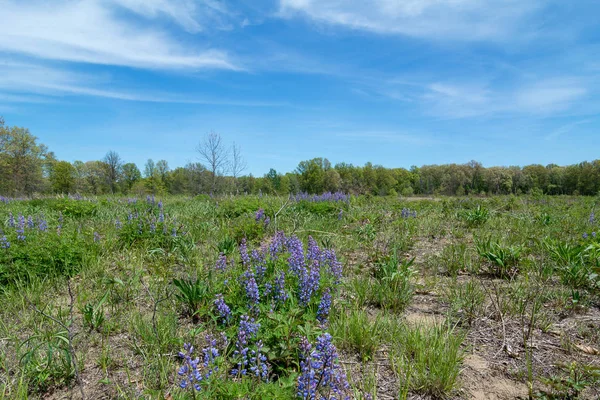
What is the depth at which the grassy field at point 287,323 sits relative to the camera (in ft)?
7.05

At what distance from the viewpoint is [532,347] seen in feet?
8.74

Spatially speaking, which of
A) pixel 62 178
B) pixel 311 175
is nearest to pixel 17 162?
pixel 62 178

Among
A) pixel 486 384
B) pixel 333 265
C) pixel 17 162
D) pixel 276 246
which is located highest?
pixel 17 162

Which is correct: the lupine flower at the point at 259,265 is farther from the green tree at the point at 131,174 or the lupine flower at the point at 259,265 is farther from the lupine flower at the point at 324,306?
the green tree at the point at 131,174

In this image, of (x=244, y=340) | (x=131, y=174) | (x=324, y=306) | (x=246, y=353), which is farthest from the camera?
(x=131, y=174)

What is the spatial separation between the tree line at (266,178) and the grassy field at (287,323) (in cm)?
1552

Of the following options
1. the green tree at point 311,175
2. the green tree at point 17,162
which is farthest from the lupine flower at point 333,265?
the green tree at point 311,175

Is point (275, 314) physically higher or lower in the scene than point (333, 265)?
lower

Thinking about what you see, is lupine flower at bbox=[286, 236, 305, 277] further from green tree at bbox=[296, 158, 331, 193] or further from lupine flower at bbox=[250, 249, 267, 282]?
green tree at bbox=[296, 158, 331, 193]

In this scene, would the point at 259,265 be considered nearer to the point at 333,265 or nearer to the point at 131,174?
the point at 333,265

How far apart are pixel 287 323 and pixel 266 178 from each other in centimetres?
6723

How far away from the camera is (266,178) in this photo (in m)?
68.9

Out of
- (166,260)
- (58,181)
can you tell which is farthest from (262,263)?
(58,181)

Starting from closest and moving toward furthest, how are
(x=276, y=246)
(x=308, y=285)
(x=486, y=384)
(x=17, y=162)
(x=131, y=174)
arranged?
(x=486, y=384) < (x=308, y=285) < (x=276, y=246) < (x=17, y=162) < (x=131, y=174)
